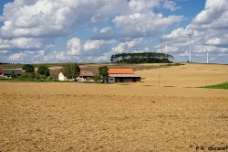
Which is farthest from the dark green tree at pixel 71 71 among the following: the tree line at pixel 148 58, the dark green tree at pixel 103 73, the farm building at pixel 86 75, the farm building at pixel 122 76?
the tree line at pixel 148 58

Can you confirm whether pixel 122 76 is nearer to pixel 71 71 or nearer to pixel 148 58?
pixel 71 71

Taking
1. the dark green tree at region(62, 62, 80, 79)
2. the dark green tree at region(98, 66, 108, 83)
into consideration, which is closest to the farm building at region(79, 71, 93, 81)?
the dark green tree at region(62, 62, 80, 79)

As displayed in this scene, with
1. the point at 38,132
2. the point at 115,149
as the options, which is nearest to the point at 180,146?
the point at 115,149

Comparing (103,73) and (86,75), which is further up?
(103,73)

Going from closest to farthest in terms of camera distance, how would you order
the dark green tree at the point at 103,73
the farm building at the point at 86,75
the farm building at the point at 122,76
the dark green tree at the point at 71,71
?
the dark green tree at the point at 103,73
the farm building at the point at 122,76
the dark green tree at the point at 71,71
the farm building at the point at 86,75

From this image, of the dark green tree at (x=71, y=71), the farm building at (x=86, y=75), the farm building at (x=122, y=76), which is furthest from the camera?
the farm building at (x=86, y=75)

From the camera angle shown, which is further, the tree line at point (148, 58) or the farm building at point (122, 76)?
the tree line at point (148, 58)

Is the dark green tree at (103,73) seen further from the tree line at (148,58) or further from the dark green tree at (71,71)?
the tree line at (148,58)

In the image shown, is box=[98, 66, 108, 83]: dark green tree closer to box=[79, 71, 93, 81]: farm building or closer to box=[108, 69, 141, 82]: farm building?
box=[108, 69, 141, 82]: farm building

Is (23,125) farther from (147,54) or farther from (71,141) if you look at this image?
(147,54)

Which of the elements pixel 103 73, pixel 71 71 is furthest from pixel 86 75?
pixel 103 73

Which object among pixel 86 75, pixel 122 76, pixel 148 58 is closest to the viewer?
pixel 122 76

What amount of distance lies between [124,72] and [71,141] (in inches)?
3903

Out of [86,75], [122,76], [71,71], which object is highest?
[71,71]
